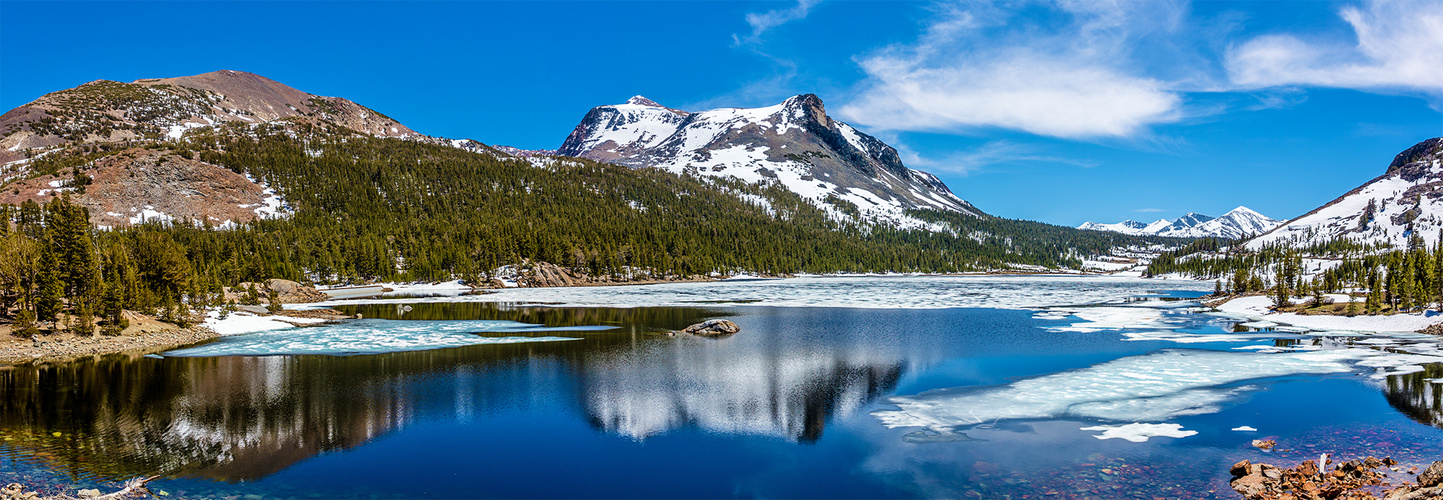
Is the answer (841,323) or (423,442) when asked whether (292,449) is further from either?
(841,323)

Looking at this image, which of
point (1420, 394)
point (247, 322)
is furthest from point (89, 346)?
point (1420, 394)

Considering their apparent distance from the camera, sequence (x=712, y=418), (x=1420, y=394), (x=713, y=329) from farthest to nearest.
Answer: (x=713, y=329) → (x=1420, y=394) → (x=712, y=418)

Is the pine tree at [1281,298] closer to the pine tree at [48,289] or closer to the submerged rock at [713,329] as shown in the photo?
the submerged rock at [713,329]

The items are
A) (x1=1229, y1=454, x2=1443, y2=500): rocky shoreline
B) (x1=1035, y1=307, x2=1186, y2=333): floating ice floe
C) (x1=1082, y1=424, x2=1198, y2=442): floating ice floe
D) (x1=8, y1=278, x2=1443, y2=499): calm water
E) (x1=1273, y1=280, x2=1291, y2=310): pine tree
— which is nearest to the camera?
(x1=1229, y1=454, x2=1443, y2=500): rocky shoreline

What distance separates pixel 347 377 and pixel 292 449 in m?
12.3

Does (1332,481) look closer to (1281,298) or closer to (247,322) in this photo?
(1281,298)

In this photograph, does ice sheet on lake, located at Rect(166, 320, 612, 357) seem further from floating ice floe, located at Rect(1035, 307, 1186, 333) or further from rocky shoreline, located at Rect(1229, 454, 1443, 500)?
rocky shoreline, located at Rect(1229, 454, 1443, 500)

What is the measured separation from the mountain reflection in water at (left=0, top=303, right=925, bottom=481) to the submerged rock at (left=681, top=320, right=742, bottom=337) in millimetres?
5001

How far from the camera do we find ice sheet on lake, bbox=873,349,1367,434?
2266cm

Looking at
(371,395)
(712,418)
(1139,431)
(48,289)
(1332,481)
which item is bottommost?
(1139,431)

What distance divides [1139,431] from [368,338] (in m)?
44.1

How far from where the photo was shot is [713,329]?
4769cm

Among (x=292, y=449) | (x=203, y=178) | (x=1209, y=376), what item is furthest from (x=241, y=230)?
(x=1209, y=376)

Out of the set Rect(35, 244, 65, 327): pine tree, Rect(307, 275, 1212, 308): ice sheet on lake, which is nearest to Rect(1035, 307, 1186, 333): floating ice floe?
Rect(307, 275, 1212, 308): ice sheet on lake
